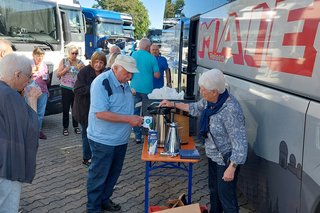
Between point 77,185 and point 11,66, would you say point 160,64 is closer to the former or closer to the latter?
point 77,185

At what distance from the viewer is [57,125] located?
749 cm

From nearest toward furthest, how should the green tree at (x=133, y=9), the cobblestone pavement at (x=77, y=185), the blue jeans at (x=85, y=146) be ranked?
the cobblestone pavement at (x=77, y=185), the blue jeans at (x=85, y=146), the green tree at (x=133, y=9)

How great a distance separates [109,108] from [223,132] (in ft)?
3.47

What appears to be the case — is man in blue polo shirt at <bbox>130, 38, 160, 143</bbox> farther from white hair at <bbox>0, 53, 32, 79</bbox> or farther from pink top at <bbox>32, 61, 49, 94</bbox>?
white hair at <bbox>0, 53, 32, 79</bbox>

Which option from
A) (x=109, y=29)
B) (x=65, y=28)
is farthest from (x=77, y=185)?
(x=109, y=29)

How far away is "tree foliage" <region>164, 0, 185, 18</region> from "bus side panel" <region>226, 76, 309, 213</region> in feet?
12.6

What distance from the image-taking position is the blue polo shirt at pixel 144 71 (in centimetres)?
596

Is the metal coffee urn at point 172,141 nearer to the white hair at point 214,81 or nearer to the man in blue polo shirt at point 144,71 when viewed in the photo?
the white hair at point 214,81

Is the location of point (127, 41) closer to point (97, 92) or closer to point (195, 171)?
point (195, 171)

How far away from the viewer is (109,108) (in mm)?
3240

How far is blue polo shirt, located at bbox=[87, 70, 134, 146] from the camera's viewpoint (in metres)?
3.19

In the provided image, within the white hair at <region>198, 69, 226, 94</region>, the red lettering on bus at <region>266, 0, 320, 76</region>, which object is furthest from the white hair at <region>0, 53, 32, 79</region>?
the red lettering on bus at <region>266, 0, 320, 76</region>

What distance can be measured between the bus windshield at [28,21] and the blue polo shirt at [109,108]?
3.69m

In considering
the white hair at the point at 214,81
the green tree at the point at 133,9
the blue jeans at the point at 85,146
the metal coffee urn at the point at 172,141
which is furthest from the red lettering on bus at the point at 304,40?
the green tree at the point at 133,9
